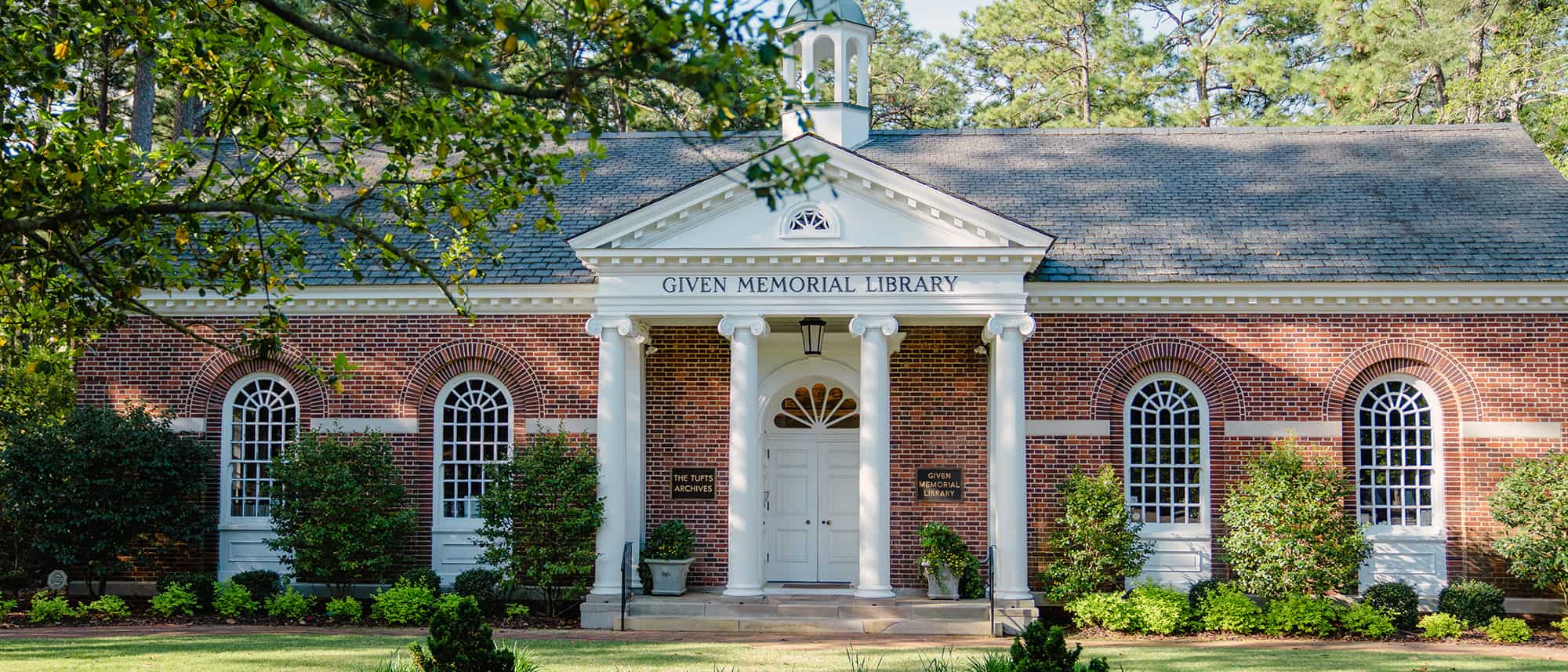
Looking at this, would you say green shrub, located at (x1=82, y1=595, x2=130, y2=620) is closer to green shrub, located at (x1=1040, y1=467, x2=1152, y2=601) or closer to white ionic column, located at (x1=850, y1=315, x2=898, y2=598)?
white ionic column, located at (x1=850, y1=315, x2=898, y2=598)

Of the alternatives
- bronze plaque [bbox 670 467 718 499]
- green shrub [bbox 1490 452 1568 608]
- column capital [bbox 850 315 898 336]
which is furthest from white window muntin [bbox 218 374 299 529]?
green shrub [bbox 1490 452 1568 608]

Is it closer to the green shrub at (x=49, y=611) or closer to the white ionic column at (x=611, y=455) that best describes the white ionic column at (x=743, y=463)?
the white ionic column at (x=611, y=455)

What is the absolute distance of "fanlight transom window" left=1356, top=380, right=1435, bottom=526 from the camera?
1858 centimetres

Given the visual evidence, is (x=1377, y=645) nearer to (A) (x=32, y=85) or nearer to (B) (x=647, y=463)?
(B) (x=647, y=463)

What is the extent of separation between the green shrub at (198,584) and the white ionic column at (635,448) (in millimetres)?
5645

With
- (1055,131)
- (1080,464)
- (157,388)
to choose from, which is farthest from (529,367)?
(1055,131)

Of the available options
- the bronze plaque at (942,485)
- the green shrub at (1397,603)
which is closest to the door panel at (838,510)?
the bronze plaque at (942,485)

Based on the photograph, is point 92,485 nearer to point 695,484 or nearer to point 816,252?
point 695,484

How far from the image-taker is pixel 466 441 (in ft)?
63.9

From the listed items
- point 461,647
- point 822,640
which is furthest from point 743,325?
point 461,647

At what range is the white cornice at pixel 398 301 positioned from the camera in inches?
742

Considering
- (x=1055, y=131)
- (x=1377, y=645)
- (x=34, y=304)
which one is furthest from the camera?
(x=1055, y=131)

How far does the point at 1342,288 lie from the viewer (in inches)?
717

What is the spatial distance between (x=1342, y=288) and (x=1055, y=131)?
658 centimetres
